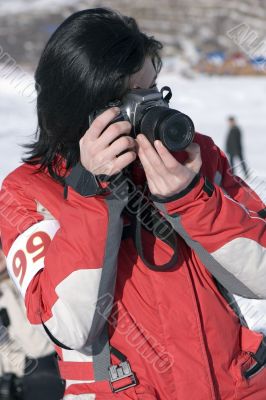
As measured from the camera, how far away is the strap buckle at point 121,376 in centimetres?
112

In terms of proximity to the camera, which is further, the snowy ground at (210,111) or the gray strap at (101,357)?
the snowy ground at (210,111)

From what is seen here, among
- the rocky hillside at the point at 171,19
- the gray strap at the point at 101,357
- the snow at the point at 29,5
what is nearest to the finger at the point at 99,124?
the gray strap at the point at 101,357

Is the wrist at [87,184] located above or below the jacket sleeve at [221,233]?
above

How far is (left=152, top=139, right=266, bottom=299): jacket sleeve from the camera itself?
1127mm

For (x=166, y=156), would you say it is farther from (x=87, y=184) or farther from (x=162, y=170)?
(x=87, y=184)

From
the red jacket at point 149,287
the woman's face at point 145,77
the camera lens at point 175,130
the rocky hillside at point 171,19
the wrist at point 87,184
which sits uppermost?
the rocky hillside at point 171,19

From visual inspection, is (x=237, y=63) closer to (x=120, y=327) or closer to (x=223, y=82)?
(x=223, y=82)

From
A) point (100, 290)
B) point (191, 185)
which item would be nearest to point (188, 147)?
point (191, 185)

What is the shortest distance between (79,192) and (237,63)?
3202 centimetres

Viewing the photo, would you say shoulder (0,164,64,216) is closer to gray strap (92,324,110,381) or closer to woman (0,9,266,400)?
woman (0,9,266,400)

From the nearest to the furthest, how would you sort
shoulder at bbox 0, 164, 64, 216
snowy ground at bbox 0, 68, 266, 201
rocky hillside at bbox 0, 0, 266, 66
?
1. shoulder at bbox 0, 164, 64, 216
2. snowy ground at bbox 0, 68, 266, 201
3. rocky hillside at bbox 0, 0, 266, 66

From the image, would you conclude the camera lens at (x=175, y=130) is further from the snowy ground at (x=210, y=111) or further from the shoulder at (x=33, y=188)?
the snowy ground at (x=210, y=111)

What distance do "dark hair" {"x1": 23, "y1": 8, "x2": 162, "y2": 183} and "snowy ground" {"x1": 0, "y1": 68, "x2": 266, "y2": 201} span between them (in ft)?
25.5

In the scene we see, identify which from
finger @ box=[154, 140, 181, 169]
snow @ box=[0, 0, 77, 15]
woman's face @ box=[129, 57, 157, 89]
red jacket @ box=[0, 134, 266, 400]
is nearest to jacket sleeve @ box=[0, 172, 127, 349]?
red jacket @ box=[0, 134, 266, 400]
